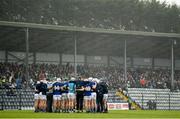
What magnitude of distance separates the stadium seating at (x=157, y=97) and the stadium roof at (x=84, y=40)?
4.94m

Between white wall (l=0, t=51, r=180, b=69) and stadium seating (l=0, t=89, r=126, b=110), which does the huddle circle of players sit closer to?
stadium seating (l=0, t=89, r=126, b=110)

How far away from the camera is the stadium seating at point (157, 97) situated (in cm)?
5084

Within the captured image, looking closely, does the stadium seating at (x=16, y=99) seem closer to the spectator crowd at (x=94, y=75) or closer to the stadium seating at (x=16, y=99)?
the stadium seating at (x=16, y=99)

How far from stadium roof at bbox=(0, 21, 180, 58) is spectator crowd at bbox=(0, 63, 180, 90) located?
1.93 metres

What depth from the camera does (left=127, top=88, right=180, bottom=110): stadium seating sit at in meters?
50.8

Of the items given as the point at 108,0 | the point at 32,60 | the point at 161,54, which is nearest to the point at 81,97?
the point at 32,60

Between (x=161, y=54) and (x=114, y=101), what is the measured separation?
59.4 feet

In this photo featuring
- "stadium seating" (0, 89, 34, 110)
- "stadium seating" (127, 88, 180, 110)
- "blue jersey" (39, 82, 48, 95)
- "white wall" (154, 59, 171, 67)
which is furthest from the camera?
"white wall" (154, 59, 171, 67)

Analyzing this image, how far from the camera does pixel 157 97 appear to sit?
173 feet

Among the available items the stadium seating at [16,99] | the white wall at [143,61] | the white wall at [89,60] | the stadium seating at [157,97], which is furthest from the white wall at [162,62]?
the stadium seating at [16,99]

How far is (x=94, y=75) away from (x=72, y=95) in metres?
23.3

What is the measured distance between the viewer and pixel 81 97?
110ft

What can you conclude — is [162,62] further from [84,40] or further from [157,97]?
[84,40]

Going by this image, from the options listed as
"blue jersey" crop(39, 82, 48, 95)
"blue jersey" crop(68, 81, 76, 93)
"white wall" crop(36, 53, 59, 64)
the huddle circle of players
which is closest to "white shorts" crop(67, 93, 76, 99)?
the huddle circle of players
